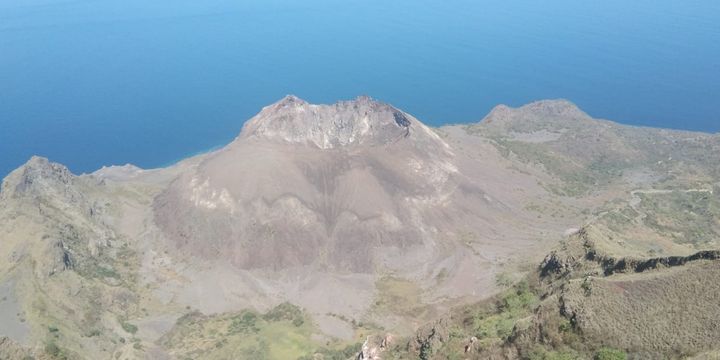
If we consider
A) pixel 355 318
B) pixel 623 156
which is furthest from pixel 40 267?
pixel 623 156

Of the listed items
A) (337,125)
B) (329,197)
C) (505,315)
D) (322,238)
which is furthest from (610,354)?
(337,125)

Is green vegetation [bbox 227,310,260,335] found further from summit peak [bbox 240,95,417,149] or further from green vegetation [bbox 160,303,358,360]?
summit peak [bbox 240,95,417,149]

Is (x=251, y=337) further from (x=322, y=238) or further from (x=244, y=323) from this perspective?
(x=322, y=238)

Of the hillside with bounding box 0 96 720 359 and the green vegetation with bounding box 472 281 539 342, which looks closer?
the green vegetation with bounding box 472 281 539 342

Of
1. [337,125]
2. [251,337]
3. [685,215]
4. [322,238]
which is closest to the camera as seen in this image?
[251,337]

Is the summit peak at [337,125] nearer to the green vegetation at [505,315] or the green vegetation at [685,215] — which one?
the green vegetation at [685,215]

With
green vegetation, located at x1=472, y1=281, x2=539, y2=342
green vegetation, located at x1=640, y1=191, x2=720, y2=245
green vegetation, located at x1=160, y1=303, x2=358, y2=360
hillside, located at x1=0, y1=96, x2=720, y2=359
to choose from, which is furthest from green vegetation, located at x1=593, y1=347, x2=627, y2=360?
green vegetation, located at x1=640, y1=191, x2=720, y2=245

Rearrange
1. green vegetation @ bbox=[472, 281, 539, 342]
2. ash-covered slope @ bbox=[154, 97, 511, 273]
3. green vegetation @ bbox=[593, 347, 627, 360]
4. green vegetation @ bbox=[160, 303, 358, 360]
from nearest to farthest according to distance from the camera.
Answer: green vegetation @ bbox=[593, 347, 627, 360] → green vegetation @ bbox=[472, 281, 539, 342] → green vegetation @ bbox=[160, 303, 358, 360] → ash-covered slope @ bbox=[154, 97, 511, 273]

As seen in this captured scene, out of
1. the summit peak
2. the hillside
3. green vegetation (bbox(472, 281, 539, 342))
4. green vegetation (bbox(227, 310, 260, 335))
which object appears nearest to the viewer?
Result: green vegetation (bbox(472, 281, 539, 342))
